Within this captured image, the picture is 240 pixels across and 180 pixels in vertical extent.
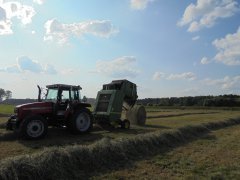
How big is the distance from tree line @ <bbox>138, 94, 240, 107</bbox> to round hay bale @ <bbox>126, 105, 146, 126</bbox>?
47.6 meters

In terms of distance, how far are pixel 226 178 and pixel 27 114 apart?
27.4 ft

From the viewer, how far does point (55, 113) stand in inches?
592

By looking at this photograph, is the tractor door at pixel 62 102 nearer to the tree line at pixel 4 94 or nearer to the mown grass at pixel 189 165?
the mown grass at pixel 189 165

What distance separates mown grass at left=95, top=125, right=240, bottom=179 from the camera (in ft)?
29.9

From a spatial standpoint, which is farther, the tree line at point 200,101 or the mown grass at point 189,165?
the tree line at point 200,101

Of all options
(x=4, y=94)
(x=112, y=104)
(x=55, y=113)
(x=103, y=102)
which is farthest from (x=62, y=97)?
(x=4, y=94)

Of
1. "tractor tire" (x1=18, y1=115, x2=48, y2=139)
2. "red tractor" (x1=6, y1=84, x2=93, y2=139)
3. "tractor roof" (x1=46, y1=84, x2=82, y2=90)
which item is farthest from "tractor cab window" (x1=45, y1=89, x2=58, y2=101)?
"tractor tire" (x1=18, y1=115, x2=48, y2=139)

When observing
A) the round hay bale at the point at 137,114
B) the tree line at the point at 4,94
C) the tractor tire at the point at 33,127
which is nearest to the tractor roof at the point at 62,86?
the tractor tire at the point at 33,127

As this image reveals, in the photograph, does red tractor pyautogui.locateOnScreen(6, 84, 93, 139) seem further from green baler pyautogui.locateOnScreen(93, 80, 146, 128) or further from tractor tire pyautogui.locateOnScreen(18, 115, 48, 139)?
green baler pyautogui.locateOnScreen(93, 80, 146, 128)

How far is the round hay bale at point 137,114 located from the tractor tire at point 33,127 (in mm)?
8309

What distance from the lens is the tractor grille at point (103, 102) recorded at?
1892 centimetres

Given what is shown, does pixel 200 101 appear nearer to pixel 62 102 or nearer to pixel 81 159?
pixel 62 102

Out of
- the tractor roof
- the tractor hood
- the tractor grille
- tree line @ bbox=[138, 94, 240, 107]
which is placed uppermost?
tree line @ bbox=[138, 94, 240, 107]

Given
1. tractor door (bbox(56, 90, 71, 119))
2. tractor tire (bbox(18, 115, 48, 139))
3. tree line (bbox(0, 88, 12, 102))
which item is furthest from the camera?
tree line (bbox(0, 88, 12, 102))
